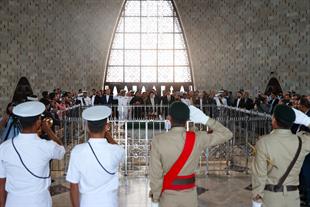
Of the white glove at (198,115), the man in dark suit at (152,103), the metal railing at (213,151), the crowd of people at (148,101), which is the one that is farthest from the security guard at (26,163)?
the man in dark suit at (152,103)

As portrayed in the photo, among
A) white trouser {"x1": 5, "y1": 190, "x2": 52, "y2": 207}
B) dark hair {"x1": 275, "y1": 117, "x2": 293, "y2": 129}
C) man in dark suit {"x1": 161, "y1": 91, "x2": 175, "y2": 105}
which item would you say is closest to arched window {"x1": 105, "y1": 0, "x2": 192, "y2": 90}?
man in dark suit {"x1": 161, "y1": 91, "x2": 175, "y2": 105}

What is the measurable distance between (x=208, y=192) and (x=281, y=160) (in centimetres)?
335

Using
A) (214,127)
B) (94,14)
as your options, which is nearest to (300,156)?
(214,127)

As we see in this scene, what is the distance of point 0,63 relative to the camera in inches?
622

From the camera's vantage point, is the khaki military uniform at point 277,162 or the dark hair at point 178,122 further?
the khaki military uniform at point 277,162

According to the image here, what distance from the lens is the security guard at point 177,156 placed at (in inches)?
Answer: 121

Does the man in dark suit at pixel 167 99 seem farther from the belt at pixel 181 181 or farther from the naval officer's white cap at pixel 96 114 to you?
the naval officer's white cap at pixel 96 114

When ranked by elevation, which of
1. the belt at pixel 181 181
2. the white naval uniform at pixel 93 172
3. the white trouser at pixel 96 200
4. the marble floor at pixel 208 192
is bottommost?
the marble floor at pixel 208 192

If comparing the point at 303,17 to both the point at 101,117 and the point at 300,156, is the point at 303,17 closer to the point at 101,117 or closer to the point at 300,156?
the point at 300,156

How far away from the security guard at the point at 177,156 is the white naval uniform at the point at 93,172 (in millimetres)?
385

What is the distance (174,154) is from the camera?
3.11 meters

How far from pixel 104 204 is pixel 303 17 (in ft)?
47.1

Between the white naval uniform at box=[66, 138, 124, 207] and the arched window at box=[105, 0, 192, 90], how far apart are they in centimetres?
1714

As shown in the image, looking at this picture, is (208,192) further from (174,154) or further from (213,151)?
(174,154)
